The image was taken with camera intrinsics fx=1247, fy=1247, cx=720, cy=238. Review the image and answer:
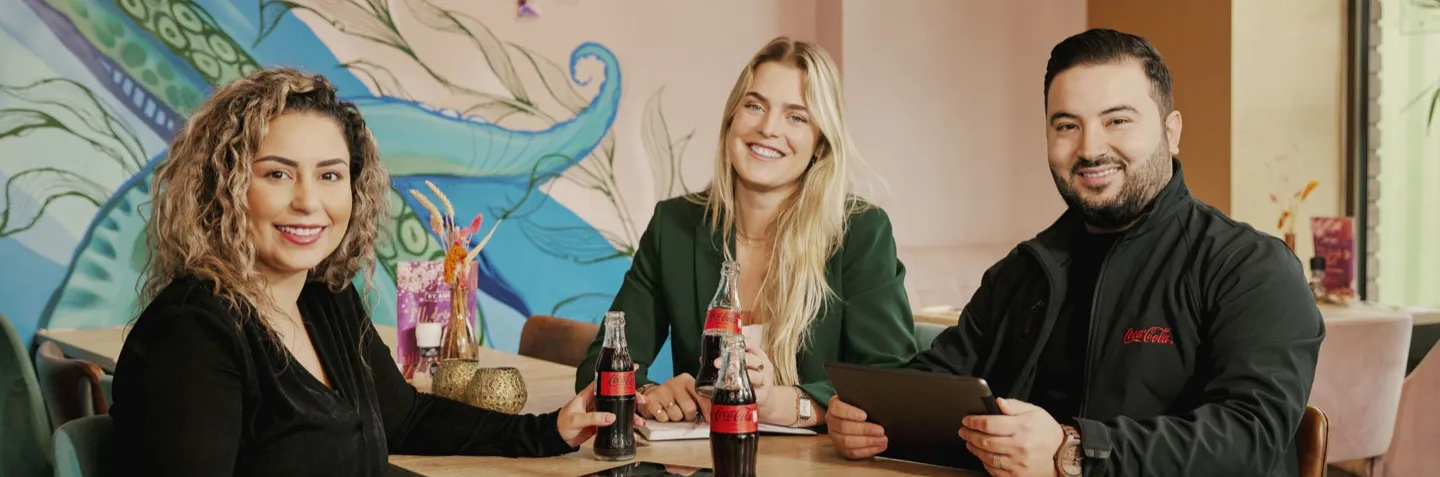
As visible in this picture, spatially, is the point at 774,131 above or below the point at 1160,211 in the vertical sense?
above

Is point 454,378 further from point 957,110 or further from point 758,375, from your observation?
point 957,110

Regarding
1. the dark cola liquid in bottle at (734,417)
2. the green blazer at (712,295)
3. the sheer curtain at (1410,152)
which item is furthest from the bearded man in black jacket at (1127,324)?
the sheer curtain at (1410,152)

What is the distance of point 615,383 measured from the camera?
1789 mm

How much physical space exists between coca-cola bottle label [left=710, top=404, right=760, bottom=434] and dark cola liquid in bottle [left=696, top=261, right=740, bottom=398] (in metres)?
0.36

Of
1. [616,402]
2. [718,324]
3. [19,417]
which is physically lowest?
[19,417]

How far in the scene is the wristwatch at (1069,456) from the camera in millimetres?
1625

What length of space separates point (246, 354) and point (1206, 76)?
4.70 meters

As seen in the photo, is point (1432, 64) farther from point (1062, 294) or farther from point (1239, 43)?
point (1062, 294)

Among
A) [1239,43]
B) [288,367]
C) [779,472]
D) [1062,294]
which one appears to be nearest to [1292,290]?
[1062,294]

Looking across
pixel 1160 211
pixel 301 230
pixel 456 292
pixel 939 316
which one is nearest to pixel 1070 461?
pixel 1160 211

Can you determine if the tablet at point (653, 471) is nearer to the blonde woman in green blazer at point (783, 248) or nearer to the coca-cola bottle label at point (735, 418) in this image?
the coca-cola bottle label at point (735, 418)

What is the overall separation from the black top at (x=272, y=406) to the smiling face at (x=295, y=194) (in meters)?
0.12

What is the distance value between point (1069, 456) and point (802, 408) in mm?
534

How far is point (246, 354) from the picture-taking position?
1.44m
